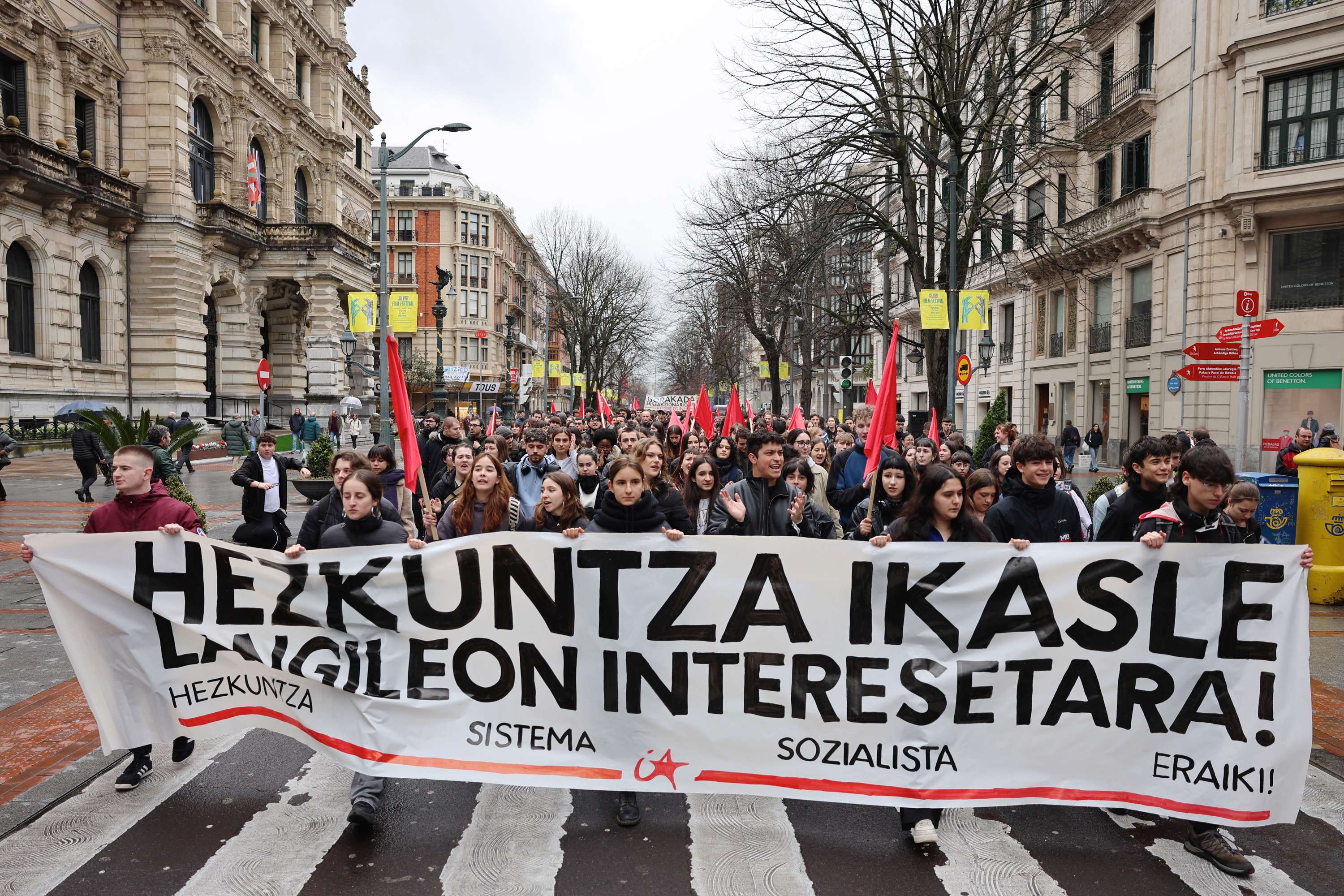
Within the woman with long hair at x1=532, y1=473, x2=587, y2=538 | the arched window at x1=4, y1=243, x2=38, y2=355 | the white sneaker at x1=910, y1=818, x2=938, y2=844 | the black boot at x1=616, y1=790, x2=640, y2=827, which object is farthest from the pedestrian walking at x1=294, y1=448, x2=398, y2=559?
the arched window at x1=4, y1=243, x2=38, y2=355

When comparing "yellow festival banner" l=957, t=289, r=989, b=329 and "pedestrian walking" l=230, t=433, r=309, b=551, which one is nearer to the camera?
"pedestrian walking" l=230, t=433, r=309, b=551

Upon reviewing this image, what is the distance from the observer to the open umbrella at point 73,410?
23.6 metres

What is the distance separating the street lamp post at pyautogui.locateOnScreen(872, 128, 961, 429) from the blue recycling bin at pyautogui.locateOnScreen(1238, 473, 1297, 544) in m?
7.97

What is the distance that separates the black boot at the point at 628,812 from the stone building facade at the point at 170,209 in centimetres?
2761

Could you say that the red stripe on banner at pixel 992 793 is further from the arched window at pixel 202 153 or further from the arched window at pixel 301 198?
the arched window at pixel 301 198

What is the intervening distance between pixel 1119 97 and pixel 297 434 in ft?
103

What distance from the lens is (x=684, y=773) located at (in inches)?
169

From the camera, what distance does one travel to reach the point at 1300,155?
2314 centimetres

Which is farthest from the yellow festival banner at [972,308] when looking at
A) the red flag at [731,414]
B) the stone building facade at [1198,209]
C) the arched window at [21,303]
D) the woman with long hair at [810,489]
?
the arched window at [21,303]

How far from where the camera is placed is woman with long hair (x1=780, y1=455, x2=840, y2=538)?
6.30 meters

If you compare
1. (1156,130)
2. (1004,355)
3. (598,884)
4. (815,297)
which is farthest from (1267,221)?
(598,884)

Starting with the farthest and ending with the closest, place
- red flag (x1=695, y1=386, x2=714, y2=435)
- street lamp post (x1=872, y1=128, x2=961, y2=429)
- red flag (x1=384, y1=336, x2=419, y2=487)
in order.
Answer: street lamp post (x1=872, y1=128, x2=961, y2=429), red flag (x1=695, y1=386, x2=714, y2=435), red flag (x1=384, y1=336, x2=419, y2=487)

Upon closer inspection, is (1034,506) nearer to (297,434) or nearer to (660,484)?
(660,484)

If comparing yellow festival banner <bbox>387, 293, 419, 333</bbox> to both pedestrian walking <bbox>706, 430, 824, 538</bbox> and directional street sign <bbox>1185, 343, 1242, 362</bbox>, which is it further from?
directional street sign <bbox>1185, 343, 1242, 362</bbox>
